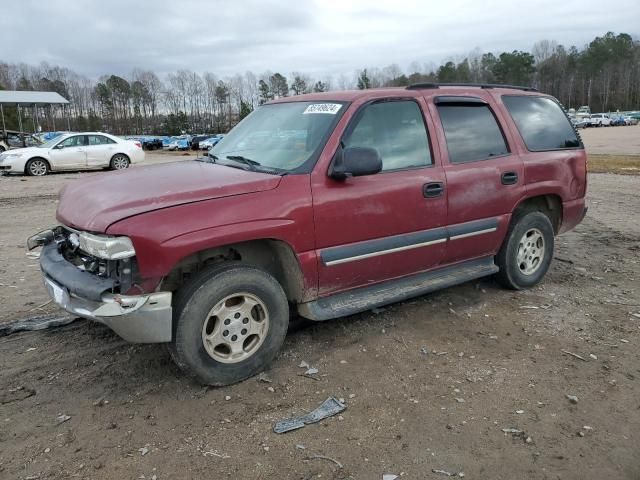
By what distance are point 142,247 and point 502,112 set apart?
3.49 meters

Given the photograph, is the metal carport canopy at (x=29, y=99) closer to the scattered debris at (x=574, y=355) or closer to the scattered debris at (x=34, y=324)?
the scattered debris at (x=34, y=324)

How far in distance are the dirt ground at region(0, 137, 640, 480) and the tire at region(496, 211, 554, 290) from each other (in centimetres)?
23

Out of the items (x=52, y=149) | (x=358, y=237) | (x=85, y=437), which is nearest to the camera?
(x=85, y=437)

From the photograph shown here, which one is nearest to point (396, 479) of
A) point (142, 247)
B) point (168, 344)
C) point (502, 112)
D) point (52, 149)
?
point (168, 344)

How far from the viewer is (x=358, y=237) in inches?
149

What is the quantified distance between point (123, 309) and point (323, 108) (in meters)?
2.08

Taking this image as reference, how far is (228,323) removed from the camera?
336cm

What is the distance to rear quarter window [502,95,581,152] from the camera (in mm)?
4949

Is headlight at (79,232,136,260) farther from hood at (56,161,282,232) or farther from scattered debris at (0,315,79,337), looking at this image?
A: scattered debris at (0,315,79,337)

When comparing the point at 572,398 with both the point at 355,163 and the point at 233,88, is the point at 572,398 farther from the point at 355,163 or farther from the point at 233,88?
the point at 233,88

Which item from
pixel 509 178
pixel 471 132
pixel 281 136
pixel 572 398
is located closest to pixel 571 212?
pixel 509 178

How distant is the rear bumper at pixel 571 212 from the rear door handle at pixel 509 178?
90 cm

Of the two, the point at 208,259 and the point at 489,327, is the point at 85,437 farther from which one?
the point at 489,327

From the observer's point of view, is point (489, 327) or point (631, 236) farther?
point (631, 236)
